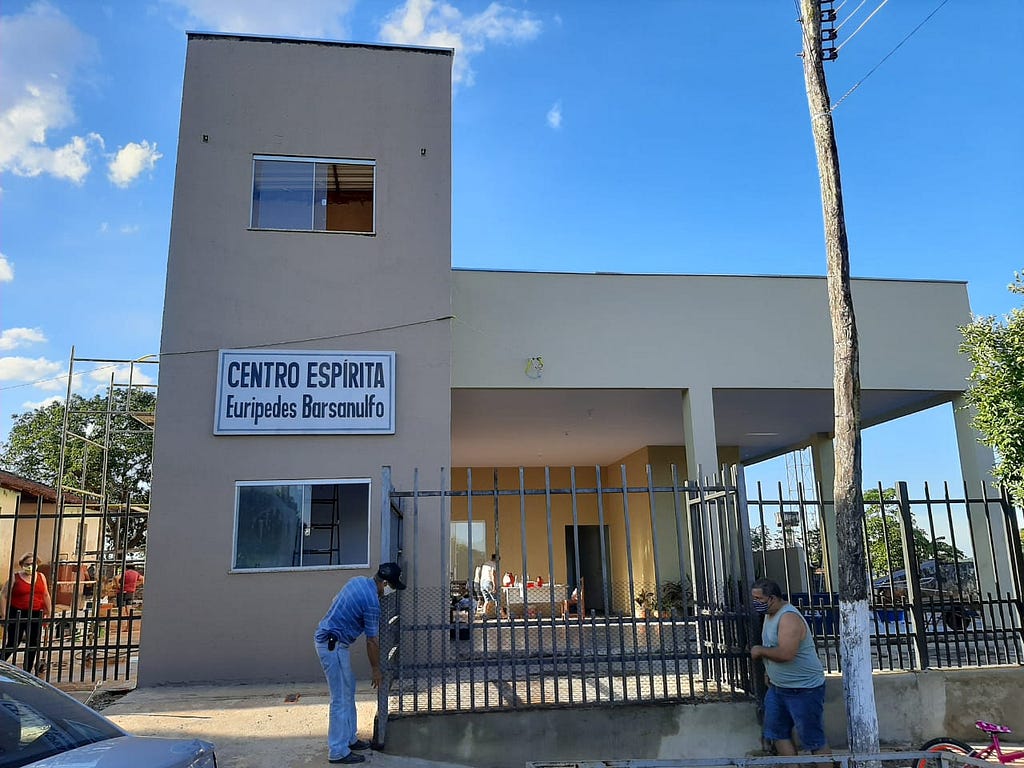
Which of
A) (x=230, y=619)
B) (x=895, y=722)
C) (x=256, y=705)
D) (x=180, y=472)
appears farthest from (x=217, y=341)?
(x=895, y=722)

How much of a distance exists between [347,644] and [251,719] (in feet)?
6.05

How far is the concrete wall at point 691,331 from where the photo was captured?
11664 millimetres

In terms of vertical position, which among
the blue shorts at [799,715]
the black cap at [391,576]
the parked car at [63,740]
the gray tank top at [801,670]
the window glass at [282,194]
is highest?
the window glass at [282,194]

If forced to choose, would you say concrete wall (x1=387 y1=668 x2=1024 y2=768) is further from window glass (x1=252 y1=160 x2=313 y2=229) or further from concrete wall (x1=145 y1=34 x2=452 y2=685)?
window glass (x1=252 y1=160 x2=313 y2=229)

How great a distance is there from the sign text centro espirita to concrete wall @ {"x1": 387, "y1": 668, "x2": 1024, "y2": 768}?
14.5ft

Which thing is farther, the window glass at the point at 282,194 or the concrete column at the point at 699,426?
the concrete column at the point at 699,426

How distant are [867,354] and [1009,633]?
5.03 m

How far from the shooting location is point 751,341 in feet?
40.0

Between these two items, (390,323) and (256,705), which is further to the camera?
(390,323)

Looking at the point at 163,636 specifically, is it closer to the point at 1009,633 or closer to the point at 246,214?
the point at 246,214

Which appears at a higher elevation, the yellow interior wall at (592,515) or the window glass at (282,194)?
the window glass at (282,194)

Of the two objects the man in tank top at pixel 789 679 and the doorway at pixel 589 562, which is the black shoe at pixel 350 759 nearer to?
the man in tank top at pixel 789 679

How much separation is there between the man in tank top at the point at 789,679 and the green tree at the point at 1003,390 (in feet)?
12.9

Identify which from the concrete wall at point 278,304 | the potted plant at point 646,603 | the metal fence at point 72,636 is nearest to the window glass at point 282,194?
the concrete wall at point 278,304
